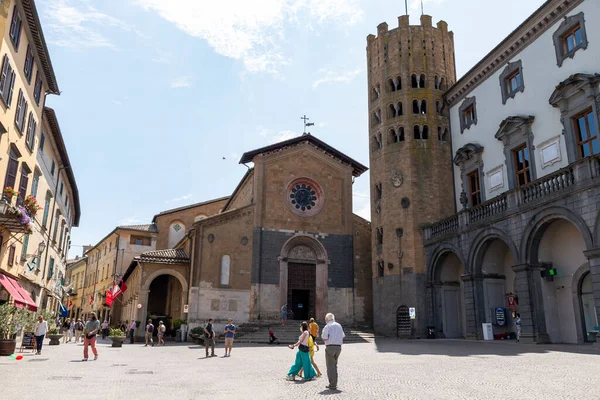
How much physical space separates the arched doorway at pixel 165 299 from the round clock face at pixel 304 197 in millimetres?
11847

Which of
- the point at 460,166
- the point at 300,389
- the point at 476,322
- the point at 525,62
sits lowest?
the point at 300,389

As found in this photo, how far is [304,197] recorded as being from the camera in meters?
35.2

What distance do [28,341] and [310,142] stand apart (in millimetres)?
22261

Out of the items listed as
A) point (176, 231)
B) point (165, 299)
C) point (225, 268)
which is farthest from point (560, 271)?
point (176, 231)

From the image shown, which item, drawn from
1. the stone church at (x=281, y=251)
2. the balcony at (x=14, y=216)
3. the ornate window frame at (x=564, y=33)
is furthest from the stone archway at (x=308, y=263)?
the ornate window frame at (x=564, y=33)

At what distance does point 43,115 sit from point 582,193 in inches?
924

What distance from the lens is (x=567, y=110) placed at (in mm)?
20781

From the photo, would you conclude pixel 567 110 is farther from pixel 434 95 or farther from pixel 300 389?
pixel 300 389

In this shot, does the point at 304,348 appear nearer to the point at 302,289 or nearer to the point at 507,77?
the point at 507,77

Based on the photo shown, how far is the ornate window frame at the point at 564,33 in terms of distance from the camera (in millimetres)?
20420

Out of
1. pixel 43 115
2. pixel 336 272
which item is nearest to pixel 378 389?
pixel 43 115

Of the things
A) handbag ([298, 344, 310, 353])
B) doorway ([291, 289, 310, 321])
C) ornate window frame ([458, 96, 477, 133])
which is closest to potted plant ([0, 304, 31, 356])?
handbag ([298, 344, 310, 353])

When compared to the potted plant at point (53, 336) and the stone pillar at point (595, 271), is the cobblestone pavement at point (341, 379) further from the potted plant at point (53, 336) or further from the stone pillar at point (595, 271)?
the potted plant at point (53, 336)

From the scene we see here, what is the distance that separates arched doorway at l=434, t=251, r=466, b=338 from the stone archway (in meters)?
8.24
